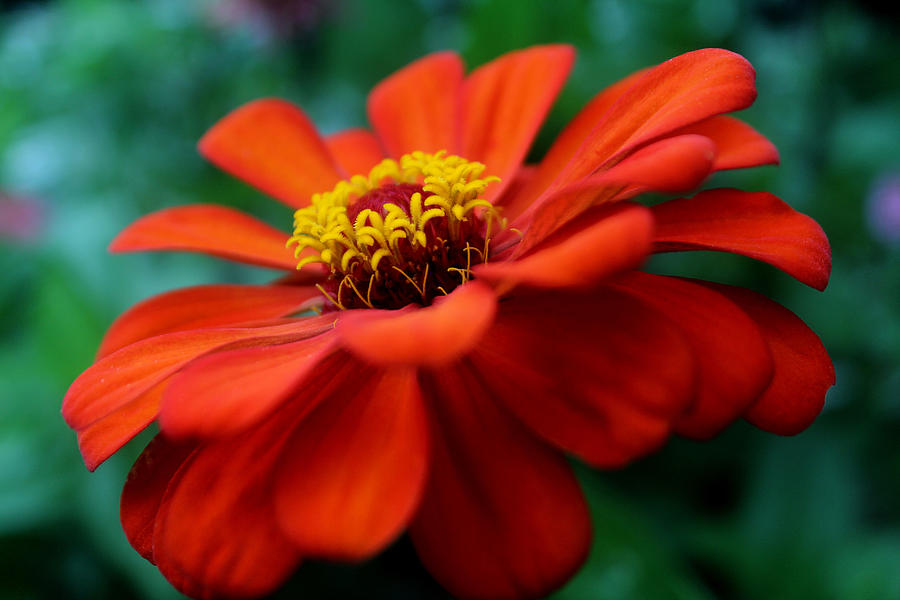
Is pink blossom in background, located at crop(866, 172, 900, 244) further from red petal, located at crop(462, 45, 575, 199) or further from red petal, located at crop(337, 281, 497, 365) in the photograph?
red petal, located at crop(337, 281, 497, 365)

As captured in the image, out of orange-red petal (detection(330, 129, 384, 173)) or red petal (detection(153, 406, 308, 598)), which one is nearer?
red petal (detection(153, 406, 308, 598))

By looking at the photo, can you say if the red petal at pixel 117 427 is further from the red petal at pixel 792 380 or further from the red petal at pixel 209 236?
the red petal at pixel 792 380

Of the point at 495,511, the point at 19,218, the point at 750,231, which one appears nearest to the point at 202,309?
the point at 495,511

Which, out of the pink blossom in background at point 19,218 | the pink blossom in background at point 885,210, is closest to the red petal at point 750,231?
the pink blossom in background at point 885,210

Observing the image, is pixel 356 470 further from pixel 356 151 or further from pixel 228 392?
pixel 356 151

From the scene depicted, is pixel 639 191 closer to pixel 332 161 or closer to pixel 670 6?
pixel 332 161

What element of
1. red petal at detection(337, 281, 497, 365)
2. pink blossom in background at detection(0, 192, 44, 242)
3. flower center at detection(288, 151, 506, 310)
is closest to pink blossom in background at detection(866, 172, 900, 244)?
flower center at detection(288, 151, 506, 310)

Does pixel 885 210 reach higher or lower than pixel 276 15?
lower
